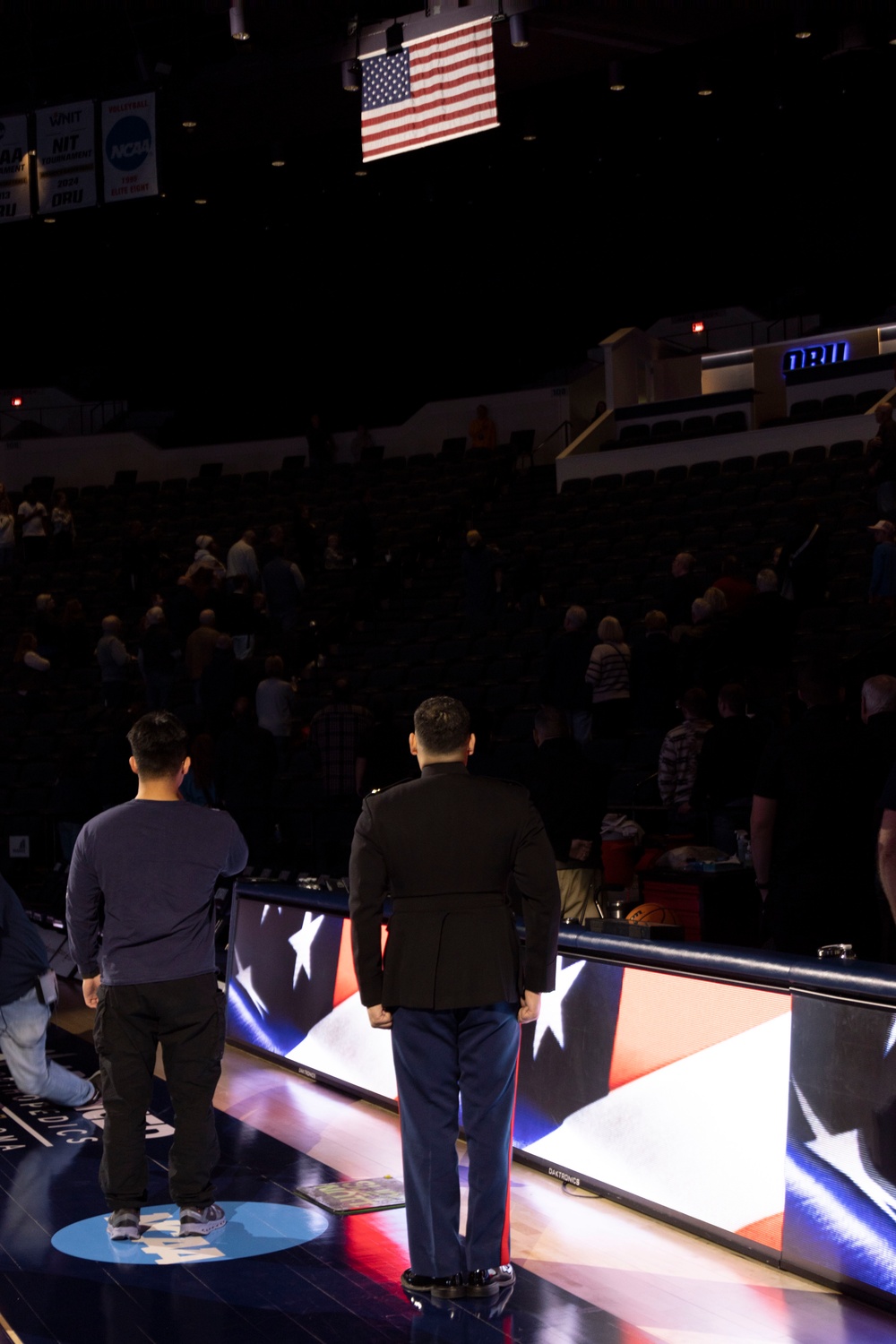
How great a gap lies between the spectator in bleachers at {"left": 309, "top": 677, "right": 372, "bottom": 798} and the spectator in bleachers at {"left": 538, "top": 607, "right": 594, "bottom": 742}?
1.40m

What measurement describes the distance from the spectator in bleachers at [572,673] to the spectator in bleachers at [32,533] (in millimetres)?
11087

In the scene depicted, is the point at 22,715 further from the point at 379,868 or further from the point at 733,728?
the point at 379,868

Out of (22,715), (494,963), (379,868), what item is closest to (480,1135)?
(494,963)

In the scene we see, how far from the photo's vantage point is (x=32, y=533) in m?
20.0

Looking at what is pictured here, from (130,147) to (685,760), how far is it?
12267mm

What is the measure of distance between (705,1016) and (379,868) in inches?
43.8

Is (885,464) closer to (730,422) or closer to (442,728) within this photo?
(730,422)

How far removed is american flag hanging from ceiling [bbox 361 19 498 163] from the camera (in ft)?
44.0

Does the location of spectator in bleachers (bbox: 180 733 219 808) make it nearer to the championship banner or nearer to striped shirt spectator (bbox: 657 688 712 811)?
striped shirt spectator (bbox: 657 688 712 811)

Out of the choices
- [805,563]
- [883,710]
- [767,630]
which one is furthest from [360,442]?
[883,710]

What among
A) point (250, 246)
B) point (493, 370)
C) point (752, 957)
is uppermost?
point (250, 246)

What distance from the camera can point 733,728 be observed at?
296 inches

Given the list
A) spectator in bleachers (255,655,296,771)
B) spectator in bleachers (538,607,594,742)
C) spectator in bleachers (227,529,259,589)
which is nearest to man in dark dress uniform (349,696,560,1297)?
spectator in bleachers (538,607,594,742)

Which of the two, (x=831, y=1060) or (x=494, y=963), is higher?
(x=494, y=963)
